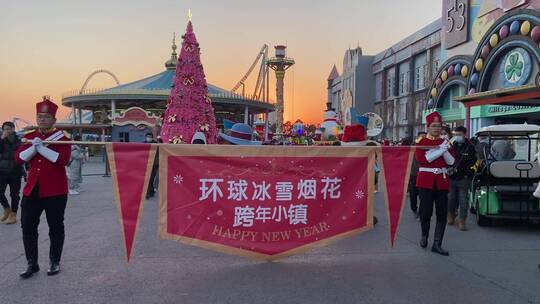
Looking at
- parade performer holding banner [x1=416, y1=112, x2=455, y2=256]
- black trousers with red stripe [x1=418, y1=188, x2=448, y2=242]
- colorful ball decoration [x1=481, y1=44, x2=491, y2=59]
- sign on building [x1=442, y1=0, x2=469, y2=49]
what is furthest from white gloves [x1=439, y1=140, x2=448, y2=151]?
→ sign on building [x1=442, y1=0, x2=469, y2=49]

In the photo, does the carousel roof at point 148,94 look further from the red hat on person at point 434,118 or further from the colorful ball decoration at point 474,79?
the red hat on person at point 434,118

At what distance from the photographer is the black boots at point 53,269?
493 centimetres

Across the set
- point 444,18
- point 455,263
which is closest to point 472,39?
point 444,18

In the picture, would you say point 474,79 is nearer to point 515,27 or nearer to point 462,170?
point 515,27

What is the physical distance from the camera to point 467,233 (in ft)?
24.6

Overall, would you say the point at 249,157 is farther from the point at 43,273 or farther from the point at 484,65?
the point at 484,65

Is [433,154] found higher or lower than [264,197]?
higher

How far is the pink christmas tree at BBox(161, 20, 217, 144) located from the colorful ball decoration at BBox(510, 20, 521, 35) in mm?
13226

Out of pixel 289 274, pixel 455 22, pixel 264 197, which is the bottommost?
pixel 289 274

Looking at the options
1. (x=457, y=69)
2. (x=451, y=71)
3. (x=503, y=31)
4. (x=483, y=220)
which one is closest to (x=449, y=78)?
(x=451, y=71)

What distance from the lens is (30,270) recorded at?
192 inches

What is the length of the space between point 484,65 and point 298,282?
20.4 meters

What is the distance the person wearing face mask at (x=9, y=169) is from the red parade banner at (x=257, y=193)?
4359 millimetres

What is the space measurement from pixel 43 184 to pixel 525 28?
772 inches
